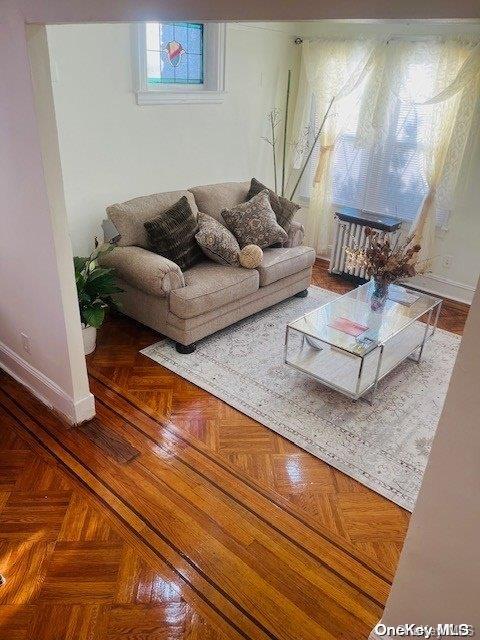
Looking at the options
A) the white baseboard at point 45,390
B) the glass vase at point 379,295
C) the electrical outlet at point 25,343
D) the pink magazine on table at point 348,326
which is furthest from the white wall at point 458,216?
the electrical outlet at point 25,343

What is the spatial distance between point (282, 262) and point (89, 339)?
162 centimetres

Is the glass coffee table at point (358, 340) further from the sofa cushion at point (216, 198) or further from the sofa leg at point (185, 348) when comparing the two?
the sofa cushion at point (216, 198)

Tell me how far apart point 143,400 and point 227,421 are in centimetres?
55

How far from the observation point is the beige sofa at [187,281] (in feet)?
10.5

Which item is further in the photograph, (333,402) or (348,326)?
(348,326)

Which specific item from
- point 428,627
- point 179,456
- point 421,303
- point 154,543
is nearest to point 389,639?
point 428,627

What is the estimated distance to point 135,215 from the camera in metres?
3.50

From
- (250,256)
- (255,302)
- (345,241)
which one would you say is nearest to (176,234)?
(250,256)

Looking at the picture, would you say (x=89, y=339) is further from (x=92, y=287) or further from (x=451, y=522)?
(x=451, y=522)

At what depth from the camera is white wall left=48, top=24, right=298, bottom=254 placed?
3320mm

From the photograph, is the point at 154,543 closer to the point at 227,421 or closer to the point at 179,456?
the point at 179,456

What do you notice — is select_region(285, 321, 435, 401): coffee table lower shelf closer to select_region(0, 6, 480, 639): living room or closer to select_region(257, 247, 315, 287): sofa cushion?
select_region(0, 6, 480, 639): living room

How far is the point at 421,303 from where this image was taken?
336 cm

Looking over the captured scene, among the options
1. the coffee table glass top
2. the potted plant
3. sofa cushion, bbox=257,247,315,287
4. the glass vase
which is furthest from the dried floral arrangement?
the potted plant
